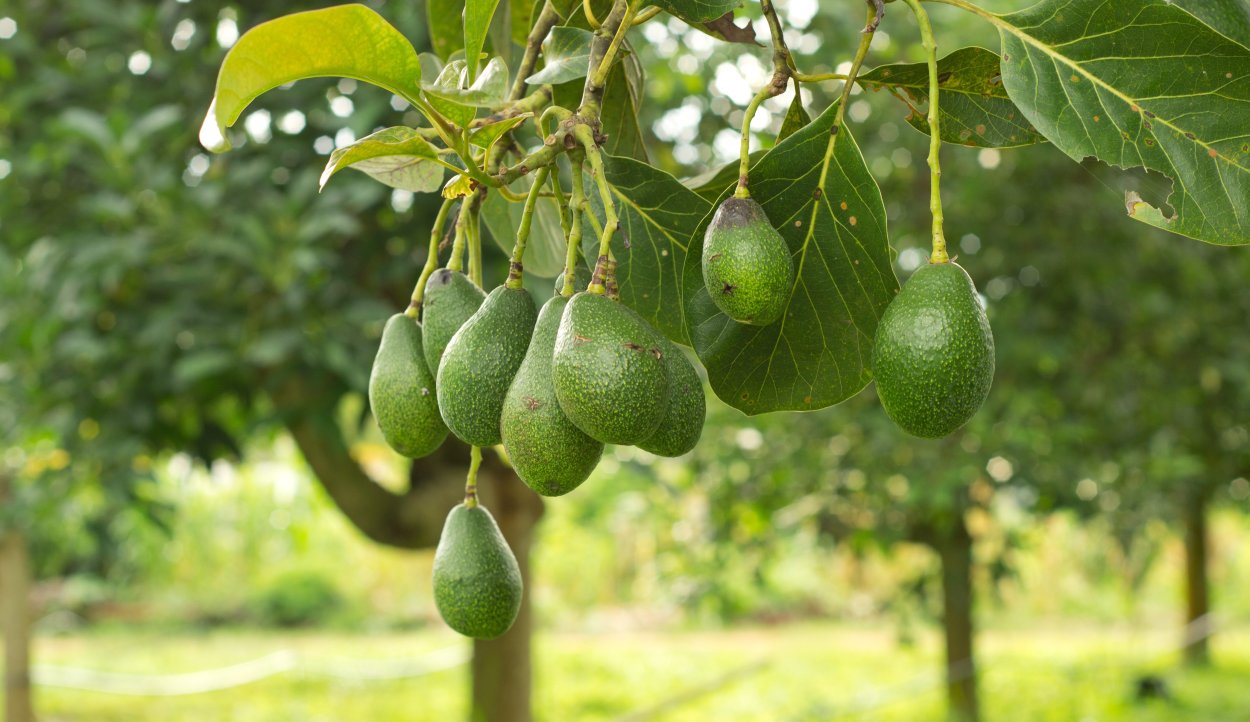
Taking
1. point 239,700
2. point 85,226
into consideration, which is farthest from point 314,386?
point 239,700

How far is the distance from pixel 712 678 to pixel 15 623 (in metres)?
4.14

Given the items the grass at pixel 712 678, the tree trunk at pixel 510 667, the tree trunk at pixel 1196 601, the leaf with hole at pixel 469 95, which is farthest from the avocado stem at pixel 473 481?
the tree trunk at pixel 1196 601

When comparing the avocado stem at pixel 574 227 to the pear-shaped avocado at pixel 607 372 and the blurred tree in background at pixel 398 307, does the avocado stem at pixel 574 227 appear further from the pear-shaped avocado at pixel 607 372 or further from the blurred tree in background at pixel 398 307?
the blurred tree in background at pixel 398 307

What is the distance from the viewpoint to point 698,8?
77 centimetres

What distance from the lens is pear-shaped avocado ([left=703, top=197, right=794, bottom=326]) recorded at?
70cm

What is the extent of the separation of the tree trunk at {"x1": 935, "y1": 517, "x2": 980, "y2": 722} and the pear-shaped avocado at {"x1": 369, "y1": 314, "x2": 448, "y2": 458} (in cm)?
421

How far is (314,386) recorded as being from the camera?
2561 mm

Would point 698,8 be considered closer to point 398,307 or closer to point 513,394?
point 513,394

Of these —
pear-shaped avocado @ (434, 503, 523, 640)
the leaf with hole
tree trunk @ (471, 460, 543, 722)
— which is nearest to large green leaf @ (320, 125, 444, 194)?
the leaf with hole

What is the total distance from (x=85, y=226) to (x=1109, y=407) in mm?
3309

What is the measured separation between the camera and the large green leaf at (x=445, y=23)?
107cm

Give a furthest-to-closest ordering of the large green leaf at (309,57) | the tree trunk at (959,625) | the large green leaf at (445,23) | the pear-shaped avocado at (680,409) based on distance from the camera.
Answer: the tree trunk at (959,625), the large green leaf at (445,23), the pear-shaped avocado at (680,409), the large green leaf at (309,57)

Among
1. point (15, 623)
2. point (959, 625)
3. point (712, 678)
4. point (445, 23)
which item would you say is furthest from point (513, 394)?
point (712, 678)

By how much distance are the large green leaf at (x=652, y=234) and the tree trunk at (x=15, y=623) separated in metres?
4.01
